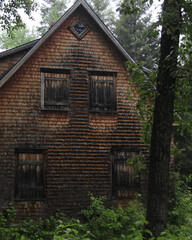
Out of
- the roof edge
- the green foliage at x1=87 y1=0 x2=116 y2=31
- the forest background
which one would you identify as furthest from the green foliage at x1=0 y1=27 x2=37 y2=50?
the roof edge

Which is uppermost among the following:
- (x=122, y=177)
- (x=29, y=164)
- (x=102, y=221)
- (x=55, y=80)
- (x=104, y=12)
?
(x=104, y=12)

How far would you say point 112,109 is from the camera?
14.0m

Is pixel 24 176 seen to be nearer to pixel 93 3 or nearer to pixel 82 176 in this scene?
pixel 82 176

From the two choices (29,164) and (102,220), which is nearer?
(102,220)

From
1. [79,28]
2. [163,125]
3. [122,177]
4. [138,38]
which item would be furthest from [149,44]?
[163,125]

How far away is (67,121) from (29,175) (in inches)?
105

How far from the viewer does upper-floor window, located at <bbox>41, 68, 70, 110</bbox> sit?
13.4m

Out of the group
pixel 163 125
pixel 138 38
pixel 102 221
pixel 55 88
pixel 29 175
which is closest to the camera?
pixel 163 125

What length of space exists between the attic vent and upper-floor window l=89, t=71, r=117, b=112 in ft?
5.47

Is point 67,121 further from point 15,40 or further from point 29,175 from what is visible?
point 15,40

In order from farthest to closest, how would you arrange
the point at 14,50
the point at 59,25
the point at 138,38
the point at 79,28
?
the point at 138,38 → the point at 14,50 → the point at 79,28 → the point at 59,25

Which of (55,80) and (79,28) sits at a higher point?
(79,28)

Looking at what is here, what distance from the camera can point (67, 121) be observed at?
1346 cm

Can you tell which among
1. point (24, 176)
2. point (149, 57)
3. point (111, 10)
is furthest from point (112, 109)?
point (111, 10)
